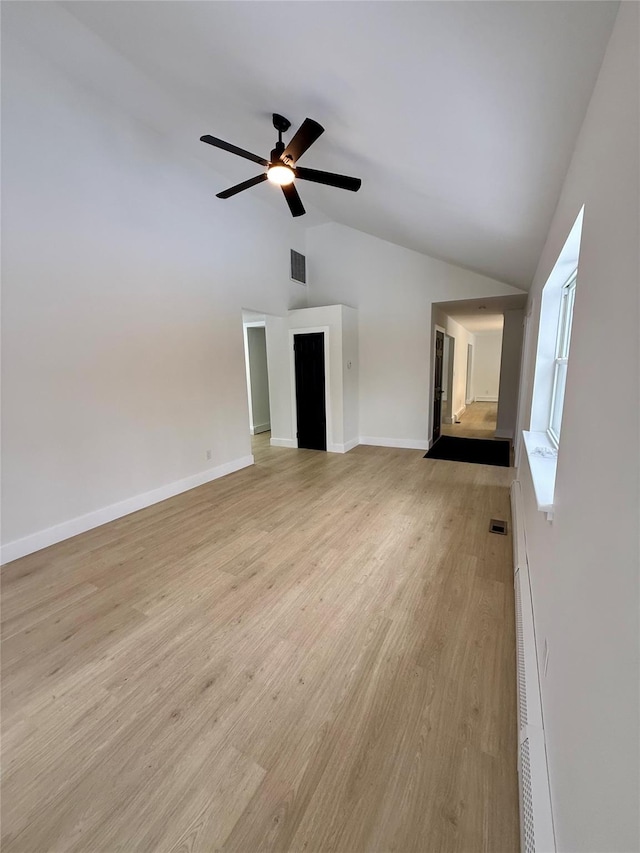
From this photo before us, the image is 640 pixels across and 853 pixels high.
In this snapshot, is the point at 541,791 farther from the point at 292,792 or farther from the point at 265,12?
the point at 265,12

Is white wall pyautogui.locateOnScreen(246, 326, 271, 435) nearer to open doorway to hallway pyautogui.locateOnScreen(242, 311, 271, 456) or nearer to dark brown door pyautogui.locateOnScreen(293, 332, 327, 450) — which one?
open doorway to hallway pyautogui.locateOnScreen(242, 311, 271, 456)

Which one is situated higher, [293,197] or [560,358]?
[293,197]

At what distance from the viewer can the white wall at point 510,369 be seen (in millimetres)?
6145

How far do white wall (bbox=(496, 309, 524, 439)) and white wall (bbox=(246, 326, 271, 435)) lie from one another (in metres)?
4.46

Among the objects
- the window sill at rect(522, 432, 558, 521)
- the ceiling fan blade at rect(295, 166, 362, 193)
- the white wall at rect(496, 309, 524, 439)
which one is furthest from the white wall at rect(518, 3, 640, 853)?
the white wall at rect(496, 309, 524, 439)

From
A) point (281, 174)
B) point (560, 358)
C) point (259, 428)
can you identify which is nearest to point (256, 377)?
point (259, 428)

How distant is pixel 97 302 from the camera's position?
9.89ft

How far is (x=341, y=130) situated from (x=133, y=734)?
3440mm

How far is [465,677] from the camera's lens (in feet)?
5.15

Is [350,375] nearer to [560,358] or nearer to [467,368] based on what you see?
[560,358]

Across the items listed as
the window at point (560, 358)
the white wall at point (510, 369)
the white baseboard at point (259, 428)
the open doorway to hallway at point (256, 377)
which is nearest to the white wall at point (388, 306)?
the open doorway to hallway at point (256, 377)

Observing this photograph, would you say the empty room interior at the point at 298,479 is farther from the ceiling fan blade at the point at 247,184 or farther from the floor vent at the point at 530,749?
the ceiling fan blade at the point at 247,184

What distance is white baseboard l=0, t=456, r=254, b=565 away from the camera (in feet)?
8.60

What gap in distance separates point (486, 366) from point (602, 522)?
12.7 meters
